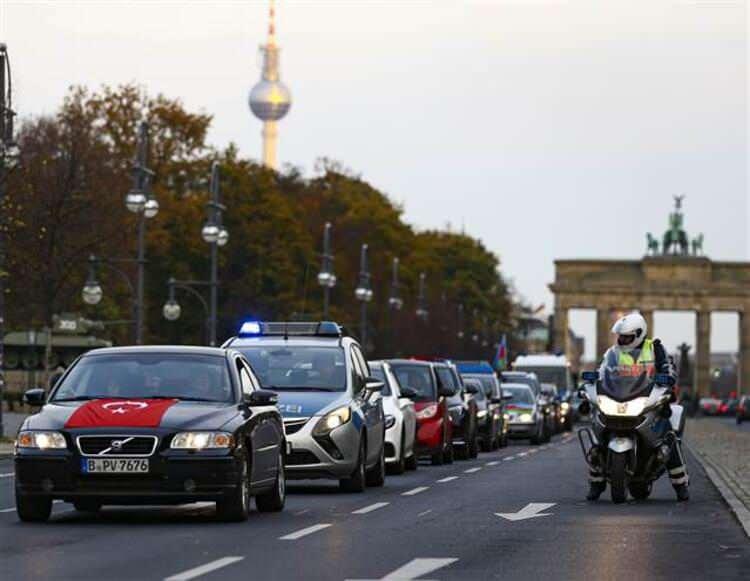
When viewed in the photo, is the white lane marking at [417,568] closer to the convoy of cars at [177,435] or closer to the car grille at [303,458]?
the convoy of cars at [177,435]

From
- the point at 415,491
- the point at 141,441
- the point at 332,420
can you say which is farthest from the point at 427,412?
the point at 141,441

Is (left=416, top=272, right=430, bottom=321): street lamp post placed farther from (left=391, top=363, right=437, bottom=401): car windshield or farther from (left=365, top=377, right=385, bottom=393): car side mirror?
(left=365, top=377, right=385, bottom=393): car side mirror

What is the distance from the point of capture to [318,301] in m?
99.3

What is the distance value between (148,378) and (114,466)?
4.83 ft

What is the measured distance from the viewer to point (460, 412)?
3925 cm

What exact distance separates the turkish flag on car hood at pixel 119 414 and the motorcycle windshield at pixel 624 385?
5.25 m

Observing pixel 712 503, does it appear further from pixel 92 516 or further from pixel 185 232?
pixel 185 232

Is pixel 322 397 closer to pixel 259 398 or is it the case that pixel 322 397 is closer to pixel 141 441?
pixel 259 398

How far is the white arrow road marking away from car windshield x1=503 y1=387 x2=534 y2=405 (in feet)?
115

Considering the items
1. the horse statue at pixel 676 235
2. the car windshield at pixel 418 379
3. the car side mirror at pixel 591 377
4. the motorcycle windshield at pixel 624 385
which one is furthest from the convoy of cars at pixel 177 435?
the horse statue at pixel 676 235

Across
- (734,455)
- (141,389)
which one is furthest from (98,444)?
(734,455)

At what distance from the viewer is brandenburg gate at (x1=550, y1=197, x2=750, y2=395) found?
532 feet

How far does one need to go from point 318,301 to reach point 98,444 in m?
81.7

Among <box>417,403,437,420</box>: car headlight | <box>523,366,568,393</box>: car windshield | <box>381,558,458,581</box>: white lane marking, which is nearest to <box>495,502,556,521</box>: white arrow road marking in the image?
<box>381,558,458,581</box>: white lane marking
